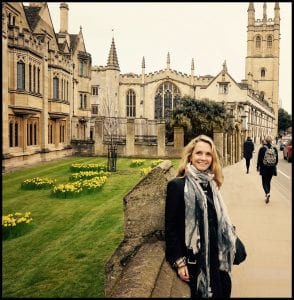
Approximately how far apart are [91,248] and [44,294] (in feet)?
6.23

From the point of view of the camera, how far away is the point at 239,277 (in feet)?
18.2

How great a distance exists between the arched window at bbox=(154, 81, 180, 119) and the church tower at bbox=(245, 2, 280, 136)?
116 ft

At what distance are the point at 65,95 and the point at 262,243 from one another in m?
23.3

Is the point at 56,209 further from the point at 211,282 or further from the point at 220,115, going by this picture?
the point at 220,115

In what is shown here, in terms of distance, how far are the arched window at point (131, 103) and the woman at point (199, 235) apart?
5576cm

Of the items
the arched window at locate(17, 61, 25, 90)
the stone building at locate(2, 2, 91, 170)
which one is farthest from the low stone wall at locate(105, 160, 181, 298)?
the arched window at locate(17, 61, 25, 90)

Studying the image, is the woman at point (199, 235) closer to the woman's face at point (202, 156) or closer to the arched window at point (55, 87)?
the woman's face at point (202, 156)

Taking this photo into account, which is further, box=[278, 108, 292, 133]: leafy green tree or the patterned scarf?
box=[278, 108, 292, 133]: leafy green tree

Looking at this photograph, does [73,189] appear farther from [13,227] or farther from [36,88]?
[36,88]

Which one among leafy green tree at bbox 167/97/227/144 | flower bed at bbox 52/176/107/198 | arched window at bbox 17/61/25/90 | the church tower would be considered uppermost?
the church tower

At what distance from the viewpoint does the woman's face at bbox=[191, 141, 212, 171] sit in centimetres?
367

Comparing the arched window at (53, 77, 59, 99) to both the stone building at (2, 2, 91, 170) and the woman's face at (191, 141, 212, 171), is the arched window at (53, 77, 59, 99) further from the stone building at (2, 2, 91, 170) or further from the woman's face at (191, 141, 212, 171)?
the woman's face at (191, 141, 212, 171)

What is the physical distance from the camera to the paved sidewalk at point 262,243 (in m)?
5.22

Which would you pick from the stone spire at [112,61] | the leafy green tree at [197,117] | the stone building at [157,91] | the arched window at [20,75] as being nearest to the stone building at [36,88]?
the arched window at [20,75]
